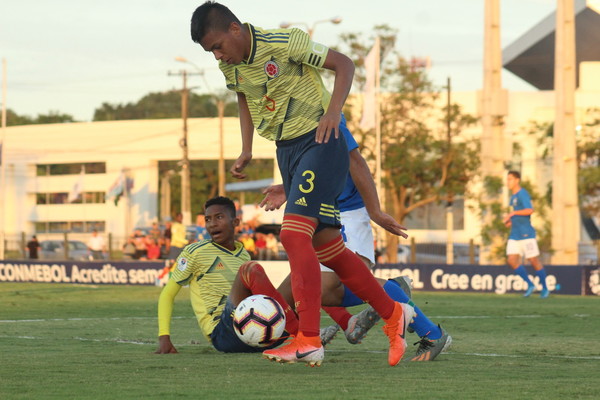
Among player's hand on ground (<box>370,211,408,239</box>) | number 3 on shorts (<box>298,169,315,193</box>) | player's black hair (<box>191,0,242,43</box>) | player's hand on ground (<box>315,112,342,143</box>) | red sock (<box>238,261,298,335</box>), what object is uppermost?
player's black hair (<box>191,0,242,43</box>)

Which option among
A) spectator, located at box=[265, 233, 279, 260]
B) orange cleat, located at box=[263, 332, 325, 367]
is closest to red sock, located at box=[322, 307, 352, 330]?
orange cleat, located at box=[263, 332, 325, 367]

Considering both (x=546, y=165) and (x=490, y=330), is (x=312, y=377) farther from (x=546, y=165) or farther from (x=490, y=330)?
(x=546, y=165)

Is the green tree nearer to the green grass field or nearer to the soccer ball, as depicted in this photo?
the green grass field

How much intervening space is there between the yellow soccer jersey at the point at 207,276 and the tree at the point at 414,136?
35.4 meters

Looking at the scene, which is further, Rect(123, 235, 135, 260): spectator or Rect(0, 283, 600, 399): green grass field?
Rect(123, 235, 135, 260): spectator

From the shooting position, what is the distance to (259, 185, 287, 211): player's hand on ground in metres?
7.50

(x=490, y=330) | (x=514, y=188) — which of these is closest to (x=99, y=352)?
(x=490, y=330)

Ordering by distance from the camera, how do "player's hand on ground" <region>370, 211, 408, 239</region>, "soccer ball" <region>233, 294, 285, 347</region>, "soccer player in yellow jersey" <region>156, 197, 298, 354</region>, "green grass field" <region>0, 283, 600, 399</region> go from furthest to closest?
"soccer player in yellow jersey" <region>156, 197, 298, 354</region>
"player's hand on ground" <region>370, 211, 408, 239</region>
"soccer ball" <region>233, 294, 285, 347</region>
"green grass field" <region>0, 283, 600, 399</region>

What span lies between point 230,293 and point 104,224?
6985 cm

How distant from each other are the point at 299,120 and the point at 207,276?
2.03m

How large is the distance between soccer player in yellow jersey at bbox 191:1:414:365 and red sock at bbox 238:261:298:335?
76cm

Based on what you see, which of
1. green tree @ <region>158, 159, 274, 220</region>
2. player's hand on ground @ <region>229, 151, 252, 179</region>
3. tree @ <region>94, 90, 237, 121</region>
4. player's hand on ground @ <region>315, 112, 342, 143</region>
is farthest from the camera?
tree @ <region>94, 90, 237, 121</region>

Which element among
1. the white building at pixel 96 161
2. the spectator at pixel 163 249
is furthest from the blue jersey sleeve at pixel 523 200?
the white building at pixel 96 161

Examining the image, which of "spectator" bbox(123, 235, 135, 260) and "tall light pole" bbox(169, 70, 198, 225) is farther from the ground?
"tall light pole" bbox(169, 70, 198, 225)
